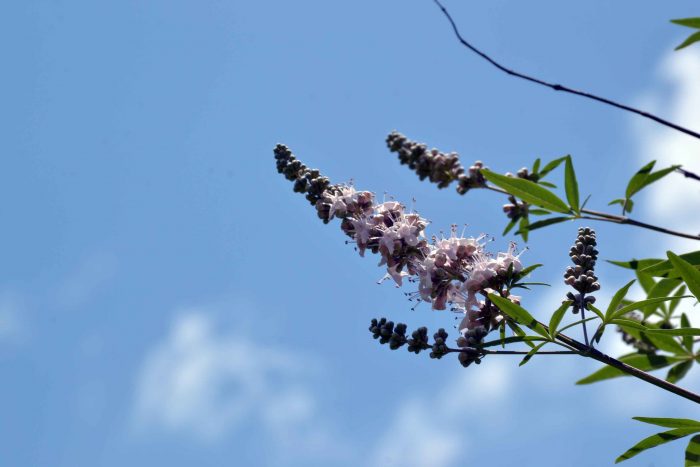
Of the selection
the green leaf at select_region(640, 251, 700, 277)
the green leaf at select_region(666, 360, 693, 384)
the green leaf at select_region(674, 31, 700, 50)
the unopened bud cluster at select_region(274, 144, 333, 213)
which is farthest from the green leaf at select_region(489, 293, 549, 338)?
the green leaf at select_region(666, 360, 693, 384)

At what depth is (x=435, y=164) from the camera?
3326 millimetres


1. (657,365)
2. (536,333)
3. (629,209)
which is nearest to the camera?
(536,333)

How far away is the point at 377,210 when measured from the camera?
130 inches

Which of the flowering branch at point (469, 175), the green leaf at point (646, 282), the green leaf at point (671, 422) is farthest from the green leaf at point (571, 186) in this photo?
the green leaf at point (646, 282)

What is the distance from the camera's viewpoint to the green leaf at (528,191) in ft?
9.96

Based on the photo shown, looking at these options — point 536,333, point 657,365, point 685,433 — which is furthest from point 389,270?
point 657,365

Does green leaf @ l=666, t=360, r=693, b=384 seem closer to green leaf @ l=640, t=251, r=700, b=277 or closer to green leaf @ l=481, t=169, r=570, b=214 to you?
green leaf @ l=640, t=251, r=700, b=277

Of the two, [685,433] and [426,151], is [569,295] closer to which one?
[685,433]

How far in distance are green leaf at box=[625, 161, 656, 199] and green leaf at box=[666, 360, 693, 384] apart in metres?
1.07

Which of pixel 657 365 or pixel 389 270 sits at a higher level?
pixel 389 270

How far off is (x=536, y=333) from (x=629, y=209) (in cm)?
79

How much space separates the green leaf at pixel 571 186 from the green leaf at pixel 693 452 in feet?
3.06

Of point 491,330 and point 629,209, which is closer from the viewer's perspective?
point 491,330

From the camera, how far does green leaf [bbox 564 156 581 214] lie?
125 inches
